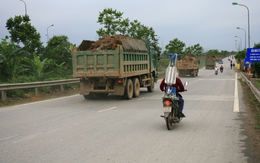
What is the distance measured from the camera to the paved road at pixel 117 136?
19.4 feet

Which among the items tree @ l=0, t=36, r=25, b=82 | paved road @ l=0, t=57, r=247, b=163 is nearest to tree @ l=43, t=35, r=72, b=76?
tree @ l=0, t=36, r=25, b=82

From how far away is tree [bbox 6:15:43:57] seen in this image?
26625 mm

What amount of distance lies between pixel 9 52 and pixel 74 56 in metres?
4.89

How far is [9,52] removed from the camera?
17.6 meters

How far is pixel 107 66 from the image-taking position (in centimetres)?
1407

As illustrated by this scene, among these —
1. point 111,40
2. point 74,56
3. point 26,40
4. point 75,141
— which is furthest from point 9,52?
point 75,141

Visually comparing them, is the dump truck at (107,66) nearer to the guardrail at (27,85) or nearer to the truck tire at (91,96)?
the truck tire at (91,96)

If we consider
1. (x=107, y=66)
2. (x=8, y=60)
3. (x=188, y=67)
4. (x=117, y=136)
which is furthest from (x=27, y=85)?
(x=188, y=67)

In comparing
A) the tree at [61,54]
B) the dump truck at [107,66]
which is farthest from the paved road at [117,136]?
the tree at [61,54]

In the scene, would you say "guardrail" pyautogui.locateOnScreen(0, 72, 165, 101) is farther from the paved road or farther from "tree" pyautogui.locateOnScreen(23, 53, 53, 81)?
the paved road

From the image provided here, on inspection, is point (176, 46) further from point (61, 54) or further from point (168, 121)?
point (168, 121)

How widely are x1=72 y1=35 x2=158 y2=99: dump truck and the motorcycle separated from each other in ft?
18.3

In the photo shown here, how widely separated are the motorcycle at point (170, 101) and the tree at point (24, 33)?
2017 centimetres

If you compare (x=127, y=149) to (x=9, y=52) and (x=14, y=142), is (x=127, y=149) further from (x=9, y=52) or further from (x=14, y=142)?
(x=9, y=52)
